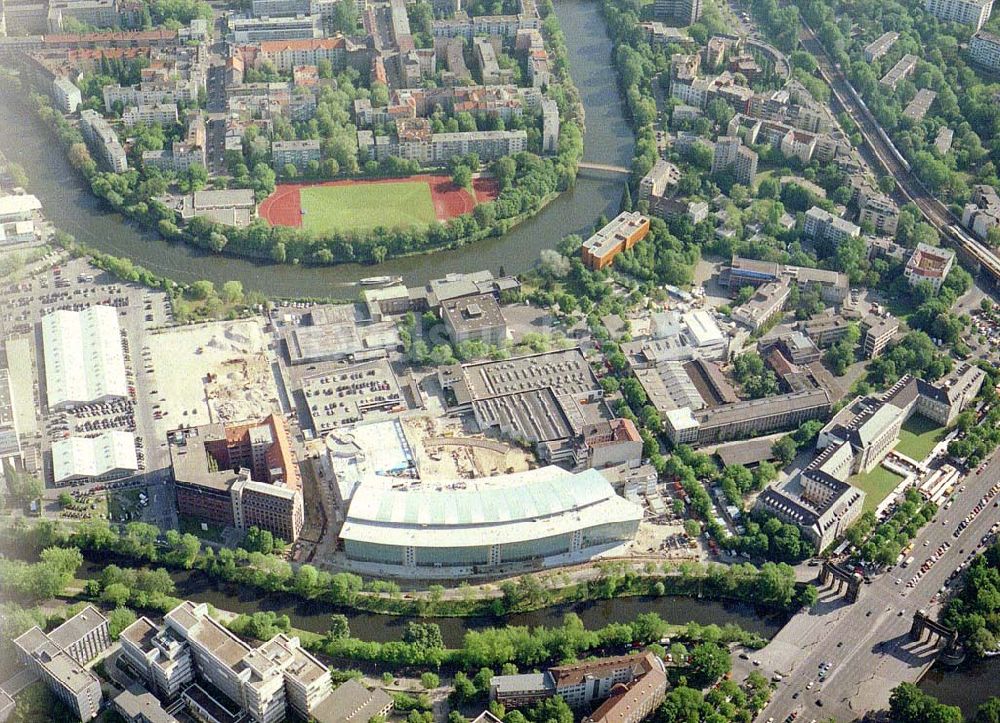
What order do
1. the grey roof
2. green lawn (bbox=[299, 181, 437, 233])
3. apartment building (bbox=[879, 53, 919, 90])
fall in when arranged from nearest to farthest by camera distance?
the grey roof
green lawn (bbox=[299, 181, 437, 233])
apartment building (bbox=[879, 53, 919, 90])

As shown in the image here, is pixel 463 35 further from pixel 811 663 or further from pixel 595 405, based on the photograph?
pixel 811 663

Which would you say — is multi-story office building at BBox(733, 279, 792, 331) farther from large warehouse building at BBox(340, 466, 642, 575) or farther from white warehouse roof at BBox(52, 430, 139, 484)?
white warehouse roof at BBox(52, 430, 139, 484)

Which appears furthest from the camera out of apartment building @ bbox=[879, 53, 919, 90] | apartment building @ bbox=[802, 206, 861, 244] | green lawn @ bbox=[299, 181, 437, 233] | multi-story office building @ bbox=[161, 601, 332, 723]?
apartment building @ bbox=[879, 53, 919, 90]

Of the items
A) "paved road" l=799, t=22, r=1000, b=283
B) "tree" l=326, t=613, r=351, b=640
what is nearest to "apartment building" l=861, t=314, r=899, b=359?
"paved road" l=799, t=22, r=1000, b=283

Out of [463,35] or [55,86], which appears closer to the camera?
[55,86]

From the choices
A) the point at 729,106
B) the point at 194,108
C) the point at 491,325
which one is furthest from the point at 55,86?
the point at 729,106

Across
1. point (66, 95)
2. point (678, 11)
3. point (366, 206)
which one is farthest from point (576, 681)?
point (678, 11)
